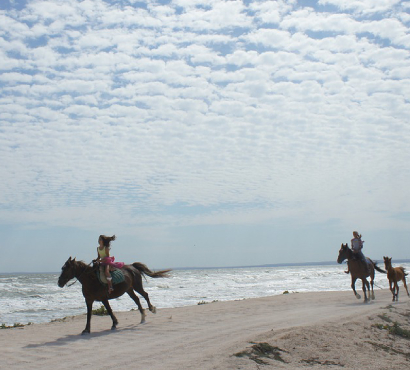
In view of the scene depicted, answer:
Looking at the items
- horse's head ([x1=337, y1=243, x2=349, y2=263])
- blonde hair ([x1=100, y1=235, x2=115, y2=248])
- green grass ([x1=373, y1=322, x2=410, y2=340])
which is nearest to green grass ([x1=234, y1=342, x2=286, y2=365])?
green grass ([x1=373, y1=322, x2=410, y2=340])

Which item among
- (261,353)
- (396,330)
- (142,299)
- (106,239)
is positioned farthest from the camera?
(142,299)

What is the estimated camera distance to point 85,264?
461 inches

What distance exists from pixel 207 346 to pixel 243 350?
3.55 ft

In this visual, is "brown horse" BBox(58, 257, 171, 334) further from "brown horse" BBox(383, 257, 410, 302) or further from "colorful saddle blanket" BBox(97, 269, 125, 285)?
"brown horse" BBox(383, 257, 410, 302)

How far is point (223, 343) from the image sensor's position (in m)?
9.09

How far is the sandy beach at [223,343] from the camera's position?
26.0 feet

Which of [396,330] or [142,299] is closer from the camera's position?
[396,330]

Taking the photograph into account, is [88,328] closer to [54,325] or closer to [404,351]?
[54,325]

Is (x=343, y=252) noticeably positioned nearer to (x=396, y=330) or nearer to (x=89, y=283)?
(x=396, y=330)

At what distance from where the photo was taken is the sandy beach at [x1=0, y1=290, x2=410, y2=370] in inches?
313

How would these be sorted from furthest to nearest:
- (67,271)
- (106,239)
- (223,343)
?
(106,239), (67,271), (223,343)

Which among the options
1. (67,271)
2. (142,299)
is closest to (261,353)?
(67,271)

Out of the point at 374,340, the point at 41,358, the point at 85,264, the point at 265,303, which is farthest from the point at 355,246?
the point at 41,358

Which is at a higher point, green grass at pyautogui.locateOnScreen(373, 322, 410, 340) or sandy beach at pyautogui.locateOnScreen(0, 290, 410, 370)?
sandy beach at pyautogui.locateOnScreen(0, 290, 410, 370)
